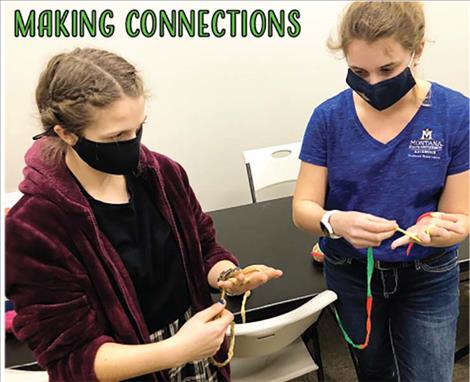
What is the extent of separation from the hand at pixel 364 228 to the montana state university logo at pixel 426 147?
17 cm

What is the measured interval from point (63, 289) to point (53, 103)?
37cm

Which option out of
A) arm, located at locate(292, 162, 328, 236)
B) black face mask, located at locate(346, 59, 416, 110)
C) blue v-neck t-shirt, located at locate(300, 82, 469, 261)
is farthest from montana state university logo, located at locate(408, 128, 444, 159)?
arm, located at locate(292, 162, 328, 236)

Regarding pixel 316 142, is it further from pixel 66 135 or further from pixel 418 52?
pixel 66 135

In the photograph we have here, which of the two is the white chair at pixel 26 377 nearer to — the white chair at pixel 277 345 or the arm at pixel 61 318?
the arm at pixel 61 318

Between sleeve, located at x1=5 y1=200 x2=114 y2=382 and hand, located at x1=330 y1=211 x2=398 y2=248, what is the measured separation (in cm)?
59

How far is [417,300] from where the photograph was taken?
1.24 metres

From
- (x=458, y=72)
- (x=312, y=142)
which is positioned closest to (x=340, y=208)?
(x=312, y=142)

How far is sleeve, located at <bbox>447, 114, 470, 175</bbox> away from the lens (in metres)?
Answer: 1.13

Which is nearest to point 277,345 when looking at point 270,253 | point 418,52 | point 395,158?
point 270,253

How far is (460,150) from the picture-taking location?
1.14m

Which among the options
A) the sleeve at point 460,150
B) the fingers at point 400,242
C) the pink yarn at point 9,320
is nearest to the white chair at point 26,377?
the pink yarn at point 9,320

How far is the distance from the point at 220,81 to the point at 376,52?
60.1 inches

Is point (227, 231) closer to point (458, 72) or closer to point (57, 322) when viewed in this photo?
point (57, 322)

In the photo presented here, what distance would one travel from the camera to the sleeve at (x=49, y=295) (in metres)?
0.91
